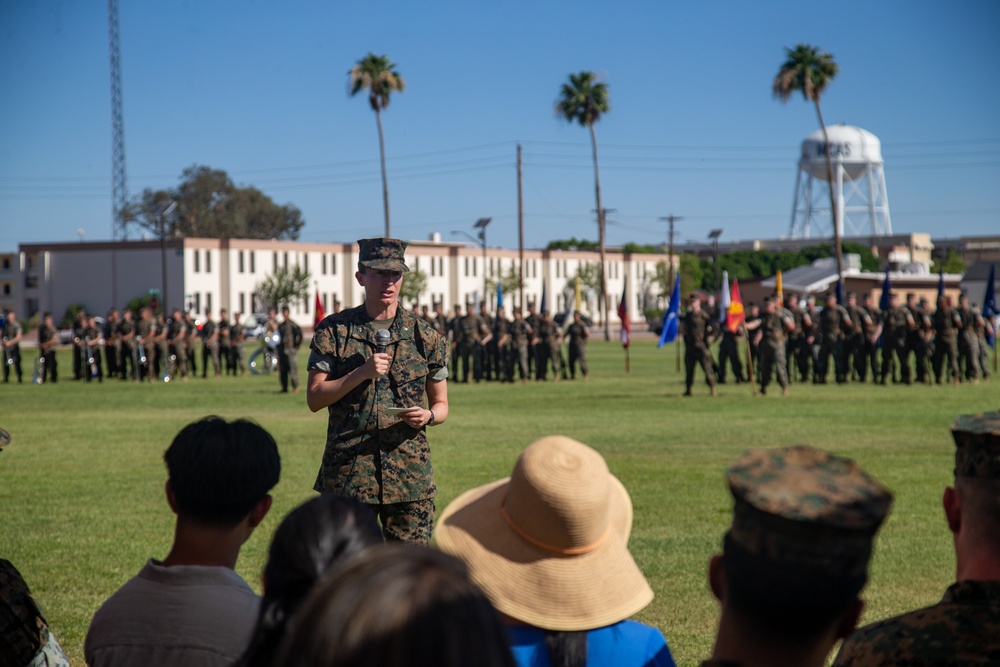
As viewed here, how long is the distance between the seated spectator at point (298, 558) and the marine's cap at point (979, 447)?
4.98ft

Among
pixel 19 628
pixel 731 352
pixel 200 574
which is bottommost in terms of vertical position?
pixel 731 352

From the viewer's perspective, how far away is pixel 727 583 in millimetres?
2084

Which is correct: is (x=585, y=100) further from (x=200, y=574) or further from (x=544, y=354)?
Answer: (x=200, y=574)

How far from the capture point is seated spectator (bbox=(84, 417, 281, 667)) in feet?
9.65

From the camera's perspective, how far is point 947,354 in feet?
93.0

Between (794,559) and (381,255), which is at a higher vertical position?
(381,255)

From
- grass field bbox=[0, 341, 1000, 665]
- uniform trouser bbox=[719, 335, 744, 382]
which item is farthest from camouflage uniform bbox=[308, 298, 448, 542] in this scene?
uniform trouser bbox=[719, 335, 744, 382]

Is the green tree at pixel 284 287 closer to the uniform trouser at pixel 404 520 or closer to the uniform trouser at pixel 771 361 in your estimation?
the uniform trouser at pixel 771 361

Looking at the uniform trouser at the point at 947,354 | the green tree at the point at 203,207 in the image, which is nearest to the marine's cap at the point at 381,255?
the uniform trouser at the point at 947,354

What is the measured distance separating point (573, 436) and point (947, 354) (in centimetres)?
1580

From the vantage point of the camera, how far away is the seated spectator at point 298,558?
6.90 ft

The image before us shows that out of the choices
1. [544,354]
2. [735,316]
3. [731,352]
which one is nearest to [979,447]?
[735,316]

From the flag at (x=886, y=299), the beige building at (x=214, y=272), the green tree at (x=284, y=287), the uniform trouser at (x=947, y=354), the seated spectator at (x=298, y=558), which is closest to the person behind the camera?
the seated spectator at (x=298, y=558)

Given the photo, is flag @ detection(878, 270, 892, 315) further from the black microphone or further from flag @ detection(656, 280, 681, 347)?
the black microphone
